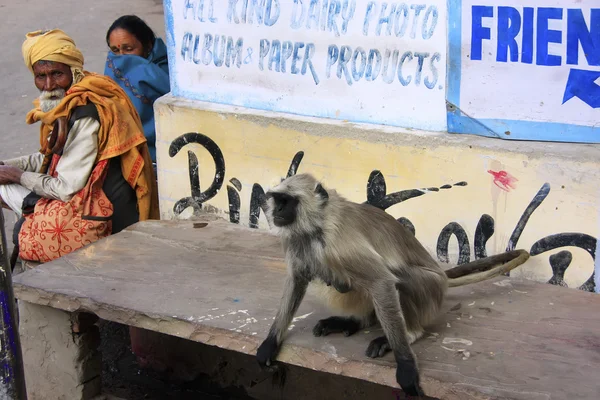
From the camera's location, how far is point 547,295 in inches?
134

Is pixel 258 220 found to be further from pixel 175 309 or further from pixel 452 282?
pixel 452 282

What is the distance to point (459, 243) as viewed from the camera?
12.4 feet

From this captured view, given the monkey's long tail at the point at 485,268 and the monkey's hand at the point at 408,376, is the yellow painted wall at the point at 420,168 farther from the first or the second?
the monkey's hand at the point at 408,376

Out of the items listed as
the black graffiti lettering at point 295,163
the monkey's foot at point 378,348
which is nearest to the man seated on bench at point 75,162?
the black graffiti lettering at point 295,163

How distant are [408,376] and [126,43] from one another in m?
3.53

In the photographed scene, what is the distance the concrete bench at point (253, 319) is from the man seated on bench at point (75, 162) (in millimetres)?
245

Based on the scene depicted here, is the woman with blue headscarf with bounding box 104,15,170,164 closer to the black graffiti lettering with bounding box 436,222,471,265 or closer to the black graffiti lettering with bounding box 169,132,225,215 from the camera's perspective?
the black graffiti lettering with bounding box 169,132,225,215

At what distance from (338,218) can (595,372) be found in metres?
1.03

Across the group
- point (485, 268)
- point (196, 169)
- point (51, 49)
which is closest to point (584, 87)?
point (485, 268)

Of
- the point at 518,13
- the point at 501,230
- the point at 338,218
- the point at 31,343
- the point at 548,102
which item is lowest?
the point at 31,343

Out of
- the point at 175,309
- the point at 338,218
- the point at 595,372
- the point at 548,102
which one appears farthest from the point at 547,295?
the point at 175,309

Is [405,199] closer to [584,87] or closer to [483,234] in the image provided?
[483,234]

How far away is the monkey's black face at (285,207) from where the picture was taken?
2.83 meters

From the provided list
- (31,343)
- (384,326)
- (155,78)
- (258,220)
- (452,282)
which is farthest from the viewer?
(155,78)
